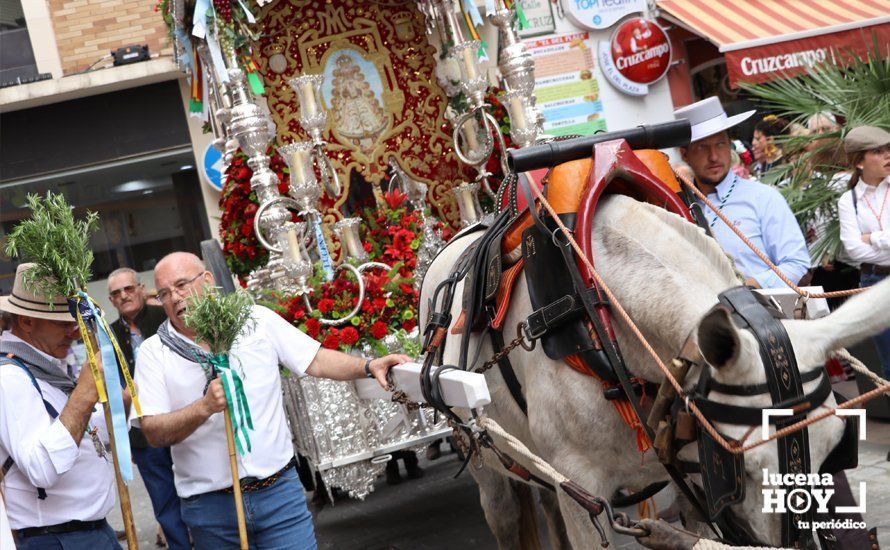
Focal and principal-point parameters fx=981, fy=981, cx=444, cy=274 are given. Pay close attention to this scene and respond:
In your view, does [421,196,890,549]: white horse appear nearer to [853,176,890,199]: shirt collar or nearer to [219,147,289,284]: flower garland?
[853,176,890,199]: shirt collar

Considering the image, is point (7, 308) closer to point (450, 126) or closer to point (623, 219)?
point (623, 219)

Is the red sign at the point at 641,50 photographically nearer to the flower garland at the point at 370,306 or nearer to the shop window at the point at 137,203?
the shop window at the point at 137,203

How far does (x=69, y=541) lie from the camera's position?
12.1 feet

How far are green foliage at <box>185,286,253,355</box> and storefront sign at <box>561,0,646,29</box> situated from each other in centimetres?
1109

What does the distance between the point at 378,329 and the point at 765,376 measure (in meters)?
3.53

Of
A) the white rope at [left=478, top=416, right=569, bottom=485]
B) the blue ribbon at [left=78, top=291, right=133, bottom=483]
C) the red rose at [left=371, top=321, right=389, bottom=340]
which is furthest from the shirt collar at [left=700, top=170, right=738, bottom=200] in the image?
the blue ribbon at [left=78, top=291, right=133, bottom=483]

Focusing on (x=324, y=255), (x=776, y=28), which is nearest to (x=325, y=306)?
(x=324, y=255)

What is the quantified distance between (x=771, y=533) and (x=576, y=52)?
12191 millimetres

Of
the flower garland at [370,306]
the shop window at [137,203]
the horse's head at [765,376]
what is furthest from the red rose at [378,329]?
the shop window at [137,203]

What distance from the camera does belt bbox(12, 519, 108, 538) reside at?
3.65 metres

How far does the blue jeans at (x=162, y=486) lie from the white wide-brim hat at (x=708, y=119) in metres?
3.72

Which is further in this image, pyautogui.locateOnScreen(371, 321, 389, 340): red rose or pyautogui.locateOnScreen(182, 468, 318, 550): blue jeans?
pyautogui.locateOnScreen(371, 321, 389, 340): red rose

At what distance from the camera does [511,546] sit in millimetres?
4645

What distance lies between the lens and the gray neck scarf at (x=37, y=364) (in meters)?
3.73
